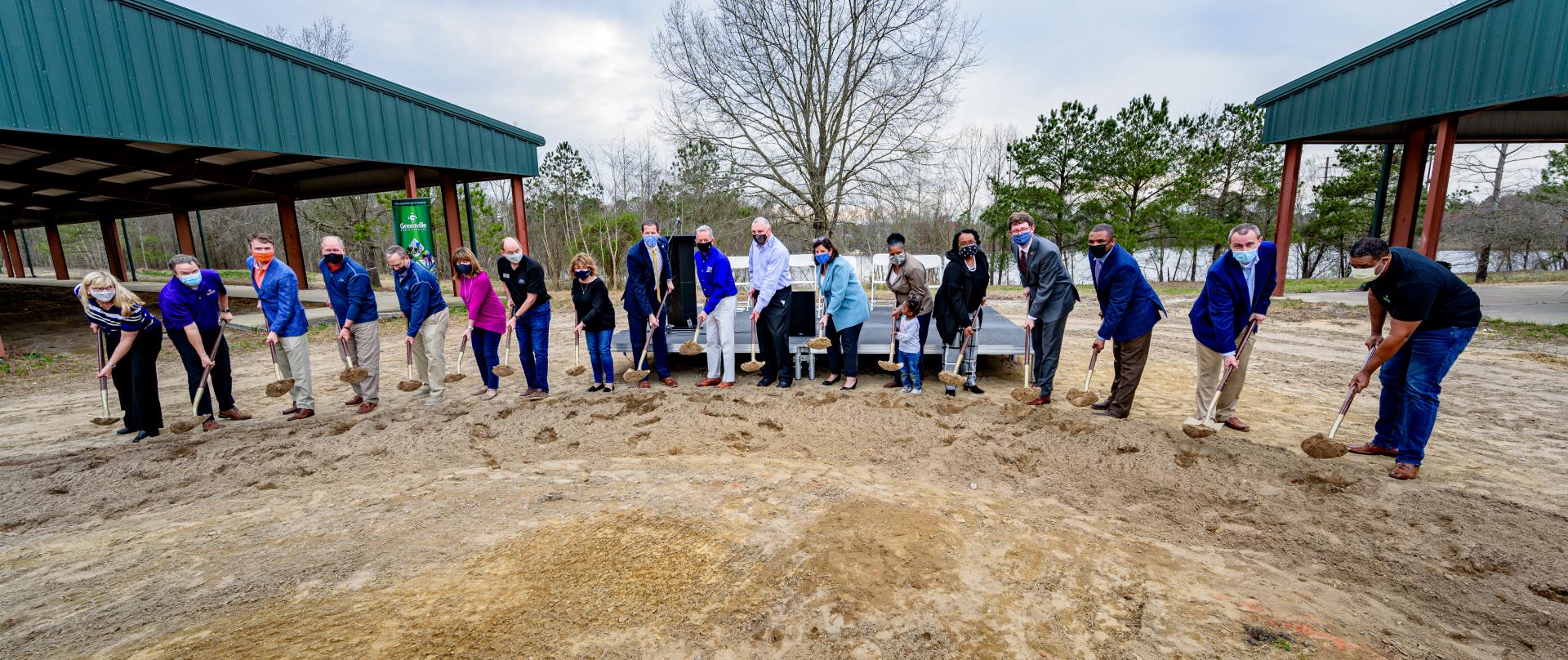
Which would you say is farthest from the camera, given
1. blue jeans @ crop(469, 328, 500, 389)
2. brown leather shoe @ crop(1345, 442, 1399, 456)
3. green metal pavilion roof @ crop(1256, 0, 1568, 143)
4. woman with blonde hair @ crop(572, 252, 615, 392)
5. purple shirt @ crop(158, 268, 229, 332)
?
green metal pavilion roof @ crop(1256, 0, 1568, 143)

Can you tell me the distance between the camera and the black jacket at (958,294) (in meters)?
5.39

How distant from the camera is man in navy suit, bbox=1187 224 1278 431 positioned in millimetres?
4207

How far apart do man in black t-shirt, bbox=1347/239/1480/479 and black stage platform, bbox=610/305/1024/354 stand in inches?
110

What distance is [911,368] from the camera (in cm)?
574

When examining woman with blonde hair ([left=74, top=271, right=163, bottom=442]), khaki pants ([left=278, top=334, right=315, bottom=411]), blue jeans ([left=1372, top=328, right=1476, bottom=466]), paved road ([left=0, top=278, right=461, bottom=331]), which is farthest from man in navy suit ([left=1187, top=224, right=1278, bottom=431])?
paved road ([left=0, top=278, right=461, bottom=331])

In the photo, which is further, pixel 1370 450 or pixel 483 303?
pixel 483 303

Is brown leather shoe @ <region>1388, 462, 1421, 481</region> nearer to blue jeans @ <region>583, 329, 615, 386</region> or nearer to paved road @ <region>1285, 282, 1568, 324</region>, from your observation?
blue jeans @ <region>583, 329, 615, 386</region>

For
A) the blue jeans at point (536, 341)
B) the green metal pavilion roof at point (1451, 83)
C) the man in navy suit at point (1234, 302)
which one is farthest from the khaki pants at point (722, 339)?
the green metal pavilion roof at point (1451, 83)

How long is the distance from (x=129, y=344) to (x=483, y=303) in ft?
8.36

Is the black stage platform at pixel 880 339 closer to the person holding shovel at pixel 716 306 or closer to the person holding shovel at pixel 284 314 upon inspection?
the person holding shovel at pixel 716 306

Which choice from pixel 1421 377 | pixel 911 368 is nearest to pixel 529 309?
pixel 911 368

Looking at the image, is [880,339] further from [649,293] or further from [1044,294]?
[649,293]

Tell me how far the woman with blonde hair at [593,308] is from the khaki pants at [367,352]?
1.82 metres

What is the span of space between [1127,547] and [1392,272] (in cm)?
242
